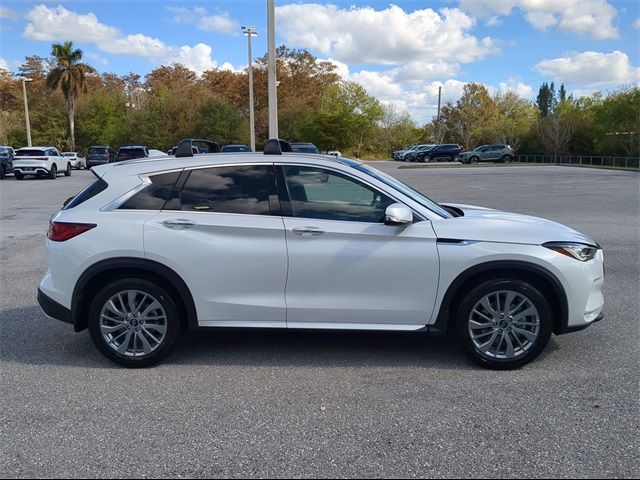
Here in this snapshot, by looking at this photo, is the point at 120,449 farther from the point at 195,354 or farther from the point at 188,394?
the point at 195,354

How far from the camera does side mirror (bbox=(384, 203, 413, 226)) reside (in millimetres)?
4172

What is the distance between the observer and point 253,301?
4.38 m

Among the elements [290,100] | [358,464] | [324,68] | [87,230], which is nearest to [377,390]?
[358,464]

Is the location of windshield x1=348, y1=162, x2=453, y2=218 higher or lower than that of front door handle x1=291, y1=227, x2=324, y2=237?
higher

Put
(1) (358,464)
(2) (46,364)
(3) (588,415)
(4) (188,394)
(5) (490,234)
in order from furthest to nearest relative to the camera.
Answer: (2) (46,364) < (5) (490,234) < (4) (188,394) < (3) (588,415) < (1) (358,464)

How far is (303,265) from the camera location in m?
4.30

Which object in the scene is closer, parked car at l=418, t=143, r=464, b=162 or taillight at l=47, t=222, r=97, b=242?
taillight at l=47, t=222, r=97, b=242

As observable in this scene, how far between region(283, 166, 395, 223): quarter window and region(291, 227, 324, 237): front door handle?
125 mm

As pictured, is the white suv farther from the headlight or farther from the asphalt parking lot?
the asphalt parking lot

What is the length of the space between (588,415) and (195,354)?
3.06 meters

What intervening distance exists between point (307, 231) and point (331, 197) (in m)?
0.41

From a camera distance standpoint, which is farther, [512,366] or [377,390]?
[512,366]

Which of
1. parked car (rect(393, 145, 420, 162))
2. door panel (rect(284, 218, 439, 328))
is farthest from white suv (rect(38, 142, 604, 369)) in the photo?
parked car (rect(393, 145, 420, 162))

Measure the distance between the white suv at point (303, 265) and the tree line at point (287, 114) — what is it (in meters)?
50.5
